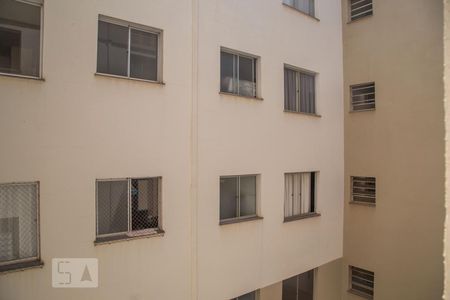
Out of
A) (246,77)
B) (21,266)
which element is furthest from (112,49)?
(21,266)

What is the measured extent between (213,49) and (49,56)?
353cm

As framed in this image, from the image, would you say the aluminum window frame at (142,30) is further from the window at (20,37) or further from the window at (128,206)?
the window at (128,206)

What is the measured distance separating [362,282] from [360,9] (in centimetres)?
919

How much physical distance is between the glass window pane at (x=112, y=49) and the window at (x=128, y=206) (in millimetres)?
2211

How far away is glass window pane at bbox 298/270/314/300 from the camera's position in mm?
10016

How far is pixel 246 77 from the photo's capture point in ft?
27.6

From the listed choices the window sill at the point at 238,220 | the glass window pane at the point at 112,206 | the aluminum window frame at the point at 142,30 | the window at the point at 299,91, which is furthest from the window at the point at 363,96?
the glass window pane at the point at 112,206

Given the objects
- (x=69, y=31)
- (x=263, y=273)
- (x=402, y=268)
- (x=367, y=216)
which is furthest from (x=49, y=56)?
(x=402, y=268)

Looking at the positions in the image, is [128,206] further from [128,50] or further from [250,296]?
[250,296]

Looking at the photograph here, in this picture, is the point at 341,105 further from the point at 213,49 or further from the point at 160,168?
the point at 160,168

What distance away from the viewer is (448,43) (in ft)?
4.69

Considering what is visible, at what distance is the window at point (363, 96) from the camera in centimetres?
1033

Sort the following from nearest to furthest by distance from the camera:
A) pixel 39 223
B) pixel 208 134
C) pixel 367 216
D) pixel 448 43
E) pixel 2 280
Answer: pixel 448 43
pixel 2 280
pixel 39 223
pixel 208 134
pixel 367 216

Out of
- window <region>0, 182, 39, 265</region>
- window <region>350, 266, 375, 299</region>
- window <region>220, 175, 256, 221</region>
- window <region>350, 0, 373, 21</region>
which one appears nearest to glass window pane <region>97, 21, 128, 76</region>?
window <region>0, 182, 39, 265</region>
